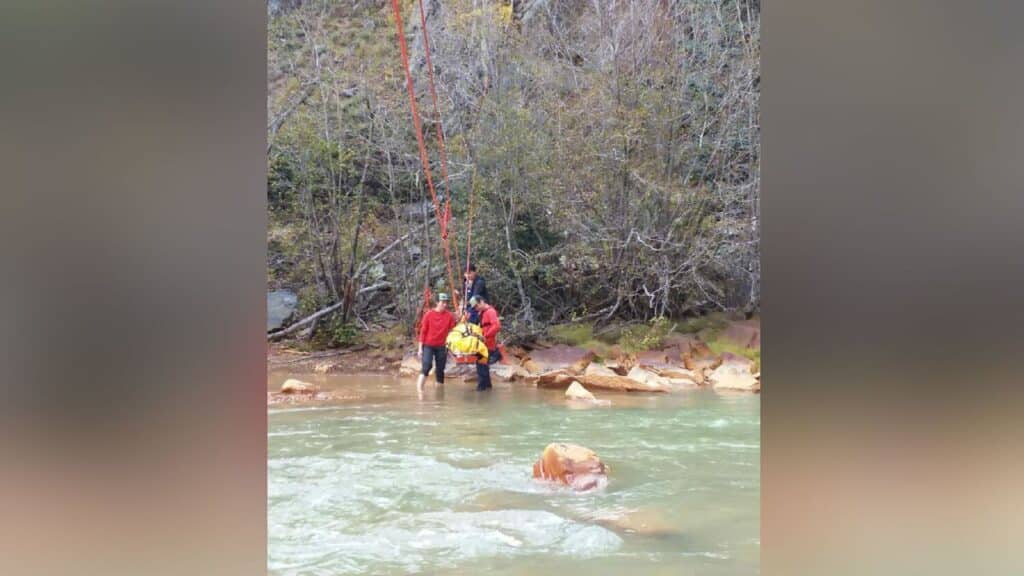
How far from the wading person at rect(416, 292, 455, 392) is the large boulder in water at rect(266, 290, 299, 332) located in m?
2.48

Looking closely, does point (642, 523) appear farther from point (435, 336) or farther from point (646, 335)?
point (646, 335)

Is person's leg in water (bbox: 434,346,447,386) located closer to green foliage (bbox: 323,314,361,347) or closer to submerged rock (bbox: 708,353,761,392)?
green foliage (bbox: 323,314,361,347)

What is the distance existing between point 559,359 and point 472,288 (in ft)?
4.52

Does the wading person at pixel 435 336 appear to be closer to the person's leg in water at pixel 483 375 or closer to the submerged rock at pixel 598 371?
the person's leg in water at pixel 483 375

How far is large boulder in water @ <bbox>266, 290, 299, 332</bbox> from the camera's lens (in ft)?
29.9

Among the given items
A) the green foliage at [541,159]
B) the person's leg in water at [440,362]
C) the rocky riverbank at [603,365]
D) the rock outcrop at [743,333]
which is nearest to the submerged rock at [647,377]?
the rocky riverbank at [603,365]

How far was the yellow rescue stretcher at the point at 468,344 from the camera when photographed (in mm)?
7219

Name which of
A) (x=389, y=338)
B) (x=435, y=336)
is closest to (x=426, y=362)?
(x=435, y=336)

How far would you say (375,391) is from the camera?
7.64 meters

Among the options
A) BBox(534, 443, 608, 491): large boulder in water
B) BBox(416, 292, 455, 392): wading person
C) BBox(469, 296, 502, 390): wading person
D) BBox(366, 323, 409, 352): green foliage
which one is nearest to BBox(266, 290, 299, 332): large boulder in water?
BBox(366, 323, 409, 352): green foliage

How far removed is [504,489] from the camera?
4.60 m

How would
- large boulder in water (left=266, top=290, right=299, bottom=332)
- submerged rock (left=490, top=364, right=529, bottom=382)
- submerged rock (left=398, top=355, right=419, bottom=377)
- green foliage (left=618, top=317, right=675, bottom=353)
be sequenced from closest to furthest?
submerged rock (left=490, top=364, right=529, bottom=382)
submerged rock (left=398, top=355, right=419, bottom=377)
green foliage (left=618, top=317, right=675, bottom=353)
large boulder in water (left=266, top=290, right=299, bottom=332)
